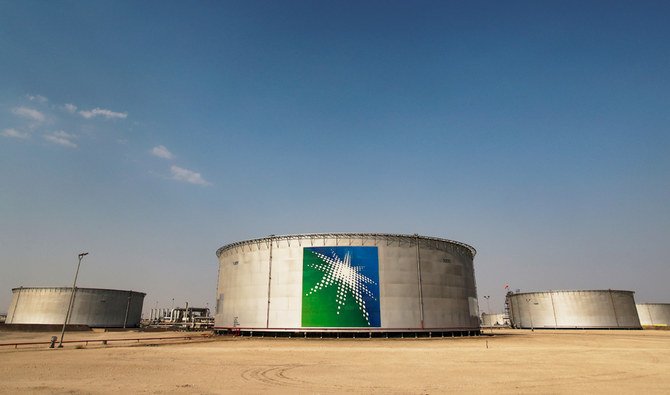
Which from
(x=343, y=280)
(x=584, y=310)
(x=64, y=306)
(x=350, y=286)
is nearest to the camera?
(x=350, y=286)

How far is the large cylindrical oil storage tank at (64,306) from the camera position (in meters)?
81.9

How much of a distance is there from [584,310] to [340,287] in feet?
230

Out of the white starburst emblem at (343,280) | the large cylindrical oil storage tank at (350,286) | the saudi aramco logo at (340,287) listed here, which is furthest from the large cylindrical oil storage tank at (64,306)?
the white starburst emblem at (343,280)

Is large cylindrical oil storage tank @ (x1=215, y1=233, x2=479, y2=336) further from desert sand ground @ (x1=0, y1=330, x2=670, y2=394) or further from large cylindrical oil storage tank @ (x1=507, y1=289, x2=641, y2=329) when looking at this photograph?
large cylindrical oil storage tank @ (x1=507, y1=289, x2=641, y2=329)

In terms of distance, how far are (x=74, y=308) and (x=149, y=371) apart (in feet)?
268

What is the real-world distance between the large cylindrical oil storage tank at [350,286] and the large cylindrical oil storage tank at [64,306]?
1958 inches

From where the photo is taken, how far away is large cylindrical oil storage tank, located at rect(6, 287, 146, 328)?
81.9 metres

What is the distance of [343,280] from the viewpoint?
46.7m

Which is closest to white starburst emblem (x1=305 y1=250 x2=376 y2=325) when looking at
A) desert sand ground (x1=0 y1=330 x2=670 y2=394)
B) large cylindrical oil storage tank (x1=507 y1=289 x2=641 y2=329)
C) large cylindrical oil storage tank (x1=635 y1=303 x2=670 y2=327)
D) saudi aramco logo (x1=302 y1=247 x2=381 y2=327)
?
saudi aramco logo (x1=302 y1=247 x2=381 y2=327)

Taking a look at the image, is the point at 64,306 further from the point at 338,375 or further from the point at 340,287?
the point at 338,375

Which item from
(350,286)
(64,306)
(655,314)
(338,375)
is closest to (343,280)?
(350,286)

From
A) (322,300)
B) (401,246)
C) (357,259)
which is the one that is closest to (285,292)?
(322,300)

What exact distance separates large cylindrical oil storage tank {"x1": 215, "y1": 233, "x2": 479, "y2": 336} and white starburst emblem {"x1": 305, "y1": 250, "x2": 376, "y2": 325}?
119mm

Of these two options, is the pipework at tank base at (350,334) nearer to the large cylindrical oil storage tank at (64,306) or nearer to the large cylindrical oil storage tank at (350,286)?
the large cylindrical oil storage tank at (350,286)
